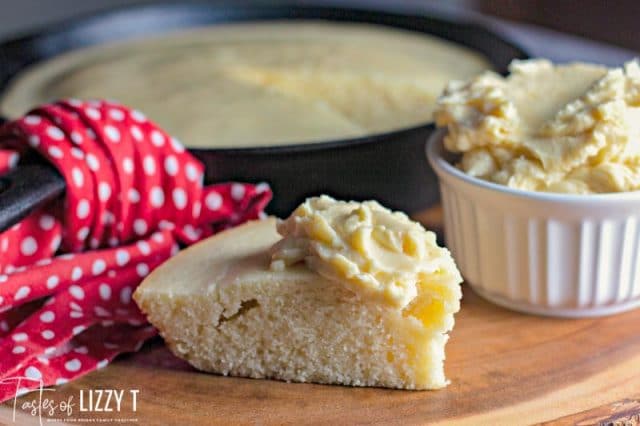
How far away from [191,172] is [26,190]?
1.08 ft

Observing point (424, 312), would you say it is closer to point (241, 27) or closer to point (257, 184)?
point (257, 184)

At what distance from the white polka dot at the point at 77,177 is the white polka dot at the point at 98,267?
15 centimetres

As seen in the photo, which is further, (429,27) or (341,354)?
(429,27)

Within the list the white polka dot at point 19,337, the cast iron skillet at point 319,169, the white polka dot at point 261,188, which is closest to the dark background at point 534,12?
the cast iron skillet at point 319,169

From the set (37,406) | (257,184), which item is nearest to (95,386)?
(37,406)

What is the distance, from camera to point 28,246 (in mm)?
1549

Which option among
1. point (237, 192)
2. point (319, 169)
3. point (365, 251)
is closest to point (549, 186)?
point (365, 251)

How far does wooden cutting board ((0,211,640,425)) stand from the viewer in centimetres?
129

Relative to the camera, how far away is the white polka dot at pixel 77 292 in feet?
5.04

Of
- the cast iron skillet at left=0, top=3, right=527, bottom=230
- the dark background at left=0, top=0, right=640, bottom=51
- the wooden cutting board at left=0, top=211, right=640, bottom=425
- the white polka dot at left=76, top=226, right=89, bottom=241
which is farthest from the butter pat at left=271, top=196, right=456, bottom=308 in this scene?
the dark background at left=0, top=0, right=640, bottom=51

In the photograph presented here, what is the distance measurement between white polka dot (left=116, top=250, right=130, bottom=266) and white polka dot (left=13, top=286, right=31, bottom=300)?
174 millimetres

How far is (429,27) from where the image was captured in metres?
2.77

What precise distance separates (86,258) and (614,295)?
99cm

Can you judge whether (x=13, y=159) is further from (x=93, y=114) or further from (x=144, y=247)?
(x=144, y=247)
